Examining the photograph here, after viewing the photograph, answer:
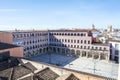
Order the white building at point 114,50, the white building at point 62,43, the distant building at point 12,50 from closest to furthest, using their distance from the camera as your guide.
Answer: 1. the distant building at point 12,50
2. the white building at point 114,50
3. the white building at point 62,43

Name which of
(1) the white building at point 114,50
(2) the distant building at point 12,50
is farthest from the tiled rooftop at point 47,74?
(1) the white building at point 114,50

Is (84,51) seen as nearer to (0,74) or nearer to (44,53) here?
(44,53)

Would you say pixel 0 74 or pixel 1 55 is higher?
pixel 1 55

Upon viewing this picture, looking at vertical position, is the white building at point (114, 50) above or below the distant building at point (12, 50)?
below

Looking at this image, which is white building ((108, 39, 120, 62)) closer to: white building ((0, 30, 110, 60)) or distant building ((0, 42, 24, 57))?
white building ((0, 30, 110, 60))

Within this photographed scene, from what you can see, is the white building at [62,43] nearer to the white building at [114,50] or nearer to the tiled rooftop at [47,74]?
the white building at [114,50]

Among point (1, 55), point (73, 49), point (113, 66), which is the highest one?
point (1, 55)

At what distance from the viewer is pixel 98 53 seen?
52500 mm

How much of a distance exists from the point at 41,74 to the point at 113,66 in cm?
3198

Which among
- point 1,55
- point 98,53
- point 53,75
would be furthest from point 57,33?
point 53,75

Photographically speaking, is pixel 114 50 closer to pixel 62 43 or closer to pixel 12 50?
pixel 62 43

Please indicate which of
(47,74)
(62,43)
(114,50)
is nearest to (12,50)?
(47,74)

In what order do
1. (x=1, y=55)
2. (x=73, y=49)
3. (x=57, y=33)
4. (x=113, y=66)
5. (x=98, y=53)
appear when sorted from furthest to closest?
(x=57, y=33) → (x=73, y=49) → (x=98, y=53) → (x=113, y=66) → (x=1, y=55)

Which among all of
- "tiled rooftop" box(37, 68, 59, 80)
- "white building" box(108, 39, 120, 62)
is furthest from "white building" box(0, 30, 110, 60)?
"tiled rooftop" box(37, 68, 59, 80)
